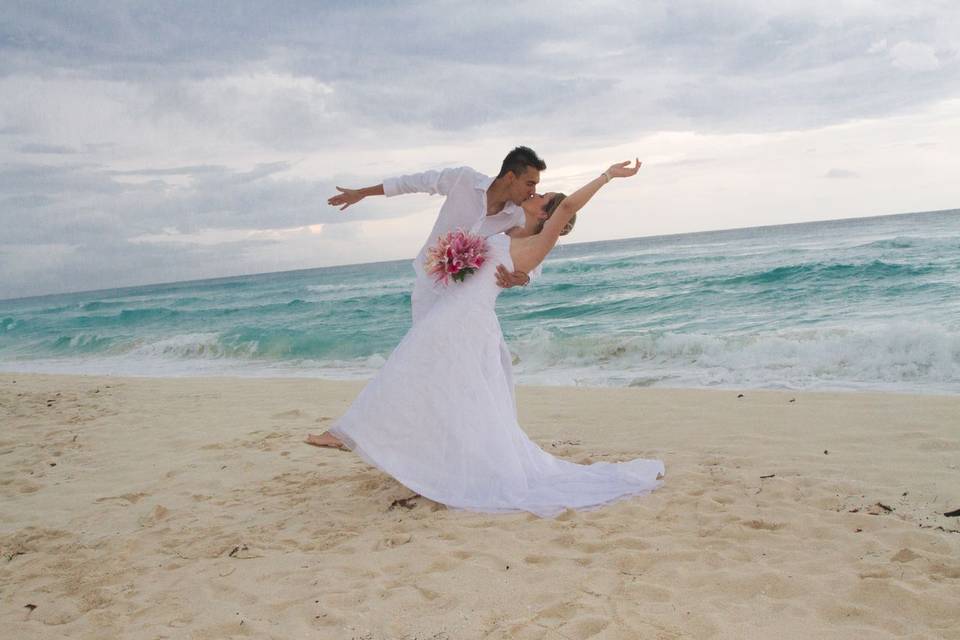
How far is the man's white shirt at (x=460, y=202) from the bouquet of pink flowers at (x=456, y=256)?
16 centimetres

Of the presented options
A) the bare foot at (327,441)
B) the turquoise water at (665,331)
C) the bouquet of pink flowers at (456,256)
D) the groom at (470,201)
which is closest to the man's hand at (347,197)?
the groom at (470,201)

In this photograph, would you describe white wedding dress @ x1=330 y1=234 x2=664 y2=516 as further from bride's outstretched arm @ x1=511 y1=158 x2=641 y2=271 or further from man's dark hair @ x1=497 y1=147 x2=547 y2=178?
man's dark hair @ x1=497 y1=147 x2=547 y2=178

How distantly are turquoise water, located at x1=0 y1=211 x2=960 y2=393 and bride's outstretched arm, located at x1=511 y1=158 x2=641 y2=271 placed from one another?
512 cm

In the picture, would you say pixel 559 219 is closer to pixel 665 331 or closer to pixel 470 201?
pixel 470 201

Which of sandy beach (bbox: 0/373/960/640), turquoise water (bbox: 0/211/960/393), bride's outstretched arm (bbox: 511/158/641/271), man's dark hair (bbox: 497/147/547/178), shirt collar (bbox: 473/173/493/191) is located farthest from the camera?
turquoise water (bbox: 0/211/960/393)

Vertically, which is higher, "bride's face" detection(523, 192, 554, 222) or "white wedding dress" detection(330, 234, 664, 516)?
"bride's face" detection(523, 192, 554, 222)

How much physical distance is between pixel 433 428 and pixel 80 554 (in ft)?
6.73

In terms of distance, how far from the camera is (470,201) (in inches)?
185

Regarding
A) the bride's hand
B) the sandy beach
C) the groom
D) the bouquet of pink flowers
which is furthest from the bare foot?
the bride's hand

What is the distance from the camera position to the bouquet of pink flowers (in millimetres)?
4391

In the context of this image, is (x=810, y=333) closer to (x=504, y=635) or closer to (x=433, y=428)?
(x=433, y=428)

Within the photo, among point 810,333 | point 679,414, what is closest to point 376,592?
point 679,414

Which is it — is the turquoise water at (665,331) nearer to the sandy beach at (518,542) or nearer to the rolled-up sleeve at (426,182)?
the sandy beach at (518,542)

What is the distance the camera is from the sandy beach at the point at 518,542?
2.80 metres
